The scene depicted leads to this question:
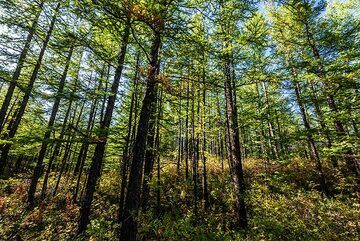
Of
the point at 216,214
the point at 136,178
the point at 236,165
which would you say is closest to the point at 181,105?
the point at 136,178

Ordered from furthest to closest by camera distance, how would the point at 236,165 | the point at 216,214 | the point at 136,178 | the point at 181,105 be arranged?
the point at 216,214, the point at 236,165, the point at 181,105, the point at 136,178

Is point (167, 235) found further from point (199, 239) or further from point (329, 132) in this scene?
point (329, 132)

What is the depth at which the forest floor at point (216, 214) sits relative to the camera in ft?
26.2

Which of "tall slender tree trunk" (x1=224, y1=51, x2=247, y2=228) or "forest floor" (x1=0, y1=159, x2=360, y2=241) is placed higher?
"tall slender tree trunk" (x1=224, y1=51, x2=247, y2=228)

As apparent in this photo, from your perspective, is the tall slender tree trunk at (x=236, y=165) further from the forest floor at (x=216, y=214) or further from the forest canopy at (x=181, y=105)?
the forest floor at (x=216, y=214)

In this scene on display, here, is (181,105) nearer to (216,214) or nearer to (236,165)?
(236,165)

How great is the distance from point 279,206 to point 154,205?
291 inches

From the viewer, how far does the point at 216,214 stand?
36.9 ft

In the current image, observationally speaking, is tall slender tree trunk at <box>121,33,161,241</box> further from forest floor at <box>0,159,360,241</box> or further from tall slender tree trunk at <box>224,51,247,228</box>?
tall slender tree trunk at <box>224,51,247,228</box>

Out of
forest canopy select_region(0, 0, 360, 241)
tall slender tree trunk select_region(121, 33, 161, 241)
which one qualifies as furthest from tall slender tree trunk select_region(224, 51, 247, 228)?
tall slender tree trunk select_region(121, 33, 161, 241)

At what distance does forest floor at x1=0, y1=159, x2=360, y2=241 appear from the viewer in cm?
800

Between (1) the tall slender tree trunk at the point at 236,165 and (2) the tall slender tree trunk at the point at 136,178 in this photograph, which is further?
(1) the tall slender tree trunk at the point at 236,165

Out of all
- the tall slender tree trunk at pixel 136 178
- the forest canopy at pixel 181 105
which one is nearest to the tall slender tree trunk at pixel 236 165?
the forest canopy at pixel 181 105

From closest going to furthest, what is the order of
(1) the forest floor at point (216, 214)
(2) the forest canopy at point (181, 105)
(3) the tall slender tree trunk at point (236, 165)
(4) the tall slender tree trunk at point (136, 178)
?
1. (4) the tall slender tree trunk at point (136, 178)
2. (2) the forest canopy at point (181, 105)
3. (1) the forest floor at point (216, 214)
4. (3) the tall slender tree trunk at point (236, 165)
